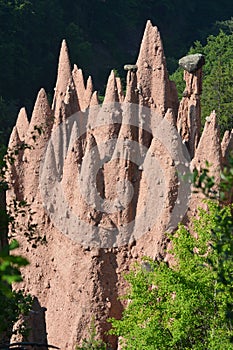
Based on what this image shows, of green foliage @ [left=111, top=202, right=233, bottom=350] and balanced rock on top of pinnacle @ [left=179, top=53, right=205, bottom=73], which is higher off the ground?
balanced rock on top of pinnacle @ [left=179, top=53, right=205, bottom=73]

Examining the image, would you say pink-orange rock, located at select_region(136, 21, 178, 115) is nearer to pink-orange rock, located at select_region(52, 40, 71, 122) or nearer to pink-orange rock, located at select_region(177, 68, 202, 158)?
pink-orange rock, located at select_region(177, 68, 202, 158)

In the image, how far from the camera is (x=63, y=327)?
36.4ft

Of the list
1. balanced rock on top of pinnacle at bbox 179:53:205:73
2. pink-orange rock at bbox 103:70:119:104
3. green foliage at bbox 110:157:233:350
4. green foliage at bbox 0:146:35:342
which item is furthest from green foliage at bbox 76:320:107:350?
balanced rock on top of pinnacle at bbox 179:53:205:73

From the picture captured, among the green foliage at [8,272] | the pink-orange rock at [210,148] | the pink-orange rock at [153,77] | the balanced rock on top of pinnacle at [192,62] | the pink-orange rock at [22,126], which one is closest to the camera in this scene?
the green foliage at [8,272]

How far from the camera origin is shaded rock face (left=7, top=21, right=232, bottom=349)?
10.9 metres

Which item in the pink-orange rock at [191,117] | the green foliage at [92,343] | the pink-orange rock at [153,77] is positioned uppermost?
the pink-orange rock at [153,77]

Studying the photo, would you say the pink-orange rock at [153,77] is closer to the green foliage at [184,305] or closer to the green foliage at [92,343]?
the green foliage at [184,305]

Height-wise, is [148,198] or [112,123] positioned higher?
[112,123]

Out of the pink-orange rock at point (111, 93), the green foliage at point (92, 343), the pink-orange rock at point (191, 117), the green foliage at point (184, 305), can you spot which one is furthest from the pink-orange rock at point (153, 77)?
the green foliage at point (92, 343)

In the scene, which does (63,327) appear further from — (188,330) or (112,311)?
(188,330)

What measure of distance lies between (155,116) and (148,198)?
1.44 metres

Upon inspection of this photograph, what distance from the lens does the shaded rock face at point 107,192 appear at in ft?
35.7

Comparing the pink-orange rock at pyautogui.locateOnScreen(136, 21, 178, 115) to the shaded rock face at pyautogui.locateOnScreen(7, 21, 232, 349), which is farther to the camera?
the pink-orange rock at pyautogui.locateOnScreen(136, 21, 178, 115)

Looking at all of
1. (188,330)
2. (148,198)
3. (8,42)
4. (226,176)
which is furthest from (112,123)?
(8,42)
